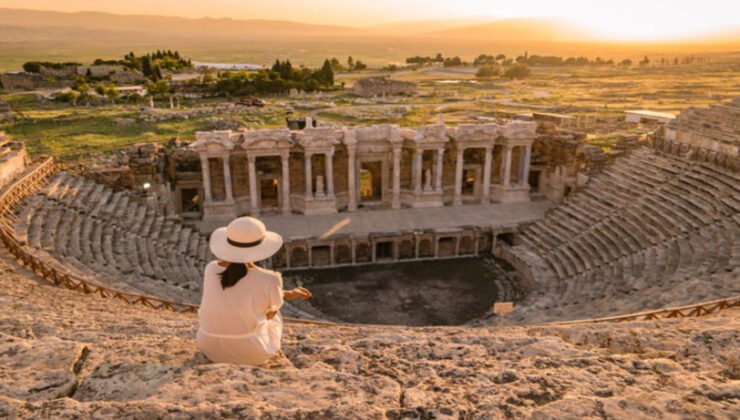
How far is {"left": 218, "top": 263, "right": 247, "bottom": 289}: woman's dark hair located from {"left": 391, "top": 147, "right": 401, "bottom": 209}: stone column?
849 inches

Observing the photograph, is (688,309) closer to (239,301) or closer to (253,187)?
(239,301)

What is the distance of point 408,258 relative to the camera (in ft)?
80.0

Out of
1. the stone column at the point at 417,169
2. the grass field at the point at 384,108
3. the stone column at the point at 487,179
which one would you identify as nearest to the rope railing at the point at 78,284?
the stone column at the point at 417,169

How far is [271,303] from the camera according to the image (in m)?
5.45

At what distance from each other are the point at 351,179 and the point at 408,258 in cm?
505

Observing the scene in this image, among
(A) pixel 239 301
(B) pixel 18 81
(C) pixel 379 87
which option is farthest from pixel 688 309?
(B) pixel 18 81

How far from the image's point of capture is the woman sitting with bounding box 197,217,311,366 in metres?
5.17

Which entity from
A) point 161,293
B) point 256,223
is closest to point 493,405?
point 256,223

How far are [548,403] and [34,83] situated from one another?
9134 centimetres

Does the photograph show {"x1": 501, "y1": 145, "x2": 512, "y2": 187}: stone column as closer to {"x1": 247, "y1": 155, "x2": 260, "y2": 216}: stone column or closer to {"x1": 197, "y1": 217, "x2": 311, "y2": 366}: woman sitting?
{"x1": 247, "y1": 155, "x2": 260, "y2": 216}: stone column

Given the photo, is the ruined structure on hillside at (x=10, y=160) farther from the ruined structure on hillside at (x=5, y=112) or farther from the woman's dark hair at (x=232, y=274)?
the ruined structure on hillside at (x=5, y=112)

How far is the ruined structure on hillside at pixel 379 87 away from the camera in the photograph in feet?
250

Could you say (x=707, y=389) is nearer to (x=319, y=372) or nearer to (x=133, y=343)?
(x=319, y=372)

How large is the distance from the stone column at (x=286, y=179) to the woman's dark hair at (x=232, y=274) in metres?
20.6
